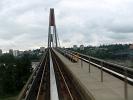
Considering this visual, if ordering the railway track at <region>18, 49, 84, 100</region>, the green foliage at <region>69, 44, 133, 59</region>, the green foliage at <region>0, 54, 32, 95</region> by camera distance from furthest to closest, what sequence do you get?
1. the green foliage at <region>0, 54, 32, 95</region>
2. the railway track at <region>18, 49, 84, 100</region>
3. the green foliage at <region>69, 44, 133, 59</region>

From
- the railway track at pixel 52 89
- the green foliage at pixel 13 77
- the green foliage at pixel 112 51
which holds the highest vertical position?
the green foliage at pixel 112 51

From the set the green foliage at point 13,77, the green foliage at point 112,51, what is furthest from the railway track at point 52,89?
the green foliage at point 13,77

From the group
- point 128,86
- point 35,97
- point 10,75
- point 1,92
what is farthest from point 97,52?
point 10,75

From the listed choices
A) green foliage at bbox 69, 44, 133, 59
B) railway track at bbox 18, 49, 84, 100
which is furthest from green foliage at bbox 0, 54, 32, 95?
green foliage at bbox 69, 44, 133, 59

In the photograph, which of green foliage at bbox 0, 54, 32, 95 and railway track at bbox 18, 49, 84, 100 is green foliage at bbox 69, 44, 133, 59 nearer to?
railway track at bbox 18, 49, 84, 100

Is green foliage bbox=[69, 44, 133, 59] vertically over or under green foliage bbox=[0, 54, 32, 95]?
over

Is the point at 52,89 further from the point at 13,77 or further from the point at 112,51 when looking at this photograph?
the point at 13,77

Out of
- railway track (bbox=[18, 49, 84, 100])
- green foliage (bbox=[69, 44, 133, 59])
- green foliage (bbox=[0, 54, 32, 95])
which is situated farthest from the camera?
green foliage (bbox=[0, 54, 32, 95])

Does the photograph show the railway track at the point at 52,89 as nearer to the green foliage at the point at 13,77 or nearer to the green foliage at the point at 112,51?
the green foliage at the point at 112,51

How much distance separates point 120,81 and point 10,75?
86.2 metres

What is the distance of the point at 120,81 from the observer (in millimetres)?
10570

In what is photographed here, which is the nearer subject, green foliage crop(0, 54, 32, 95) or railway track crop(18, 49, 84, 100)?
railway track crop(18, 49, 84, 100)

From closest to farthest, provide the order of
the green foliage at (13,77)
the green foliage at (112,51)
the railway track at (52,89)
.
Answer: the green foliage at (112,51) < the railway track at (52,89) < the green foliage at (13,77)

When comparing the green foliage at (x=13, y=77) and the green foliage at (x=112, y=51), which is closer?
the green foliage at (x=112, y=51)
